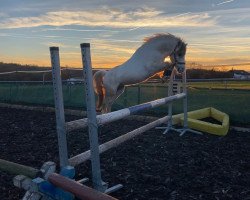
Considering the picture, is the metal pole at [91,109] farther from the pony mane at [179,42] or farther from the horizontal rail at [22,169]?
the pony mane at [179,42]

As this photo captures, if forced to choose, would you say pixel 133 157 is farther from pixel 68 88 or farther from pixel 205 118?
pixel 68 88

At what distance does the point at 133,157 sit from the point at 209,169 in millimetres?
1076

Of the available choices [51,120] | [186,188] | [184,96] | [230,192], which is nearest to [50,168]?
[186,188]

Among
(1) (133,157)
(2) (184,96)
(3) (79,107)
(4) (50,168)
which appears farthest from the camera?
(3) (79,107)

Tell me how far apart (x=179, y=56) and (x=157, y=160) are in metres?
1.78

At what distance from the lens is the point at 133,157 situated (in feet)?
18.2

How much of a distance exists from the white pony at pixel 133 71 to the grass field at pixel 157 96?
3283mm

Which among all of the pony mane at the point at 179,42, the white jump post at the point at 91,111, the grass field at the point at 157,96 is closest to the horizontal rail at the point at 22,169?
the white jump post at the point at 91,111

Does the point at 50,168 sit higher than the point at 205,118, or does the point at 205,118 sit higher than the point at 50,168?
the point at 50,168

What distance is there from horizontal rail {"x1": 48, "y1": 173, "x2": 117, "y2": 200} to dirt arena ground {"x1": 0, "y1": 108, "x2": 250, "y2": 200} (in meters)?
1.50

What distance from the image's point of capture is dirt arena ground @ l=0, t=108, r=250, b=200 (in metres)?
4.25

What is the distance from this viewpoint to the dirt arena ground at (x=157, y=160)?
4.25 meters

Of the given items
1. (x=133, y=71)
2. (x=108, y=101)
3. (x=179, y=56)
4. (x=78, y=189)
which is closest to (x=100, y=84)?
(x=108, y=101)

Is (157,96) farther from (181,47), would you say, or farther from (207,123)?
(181,47)
